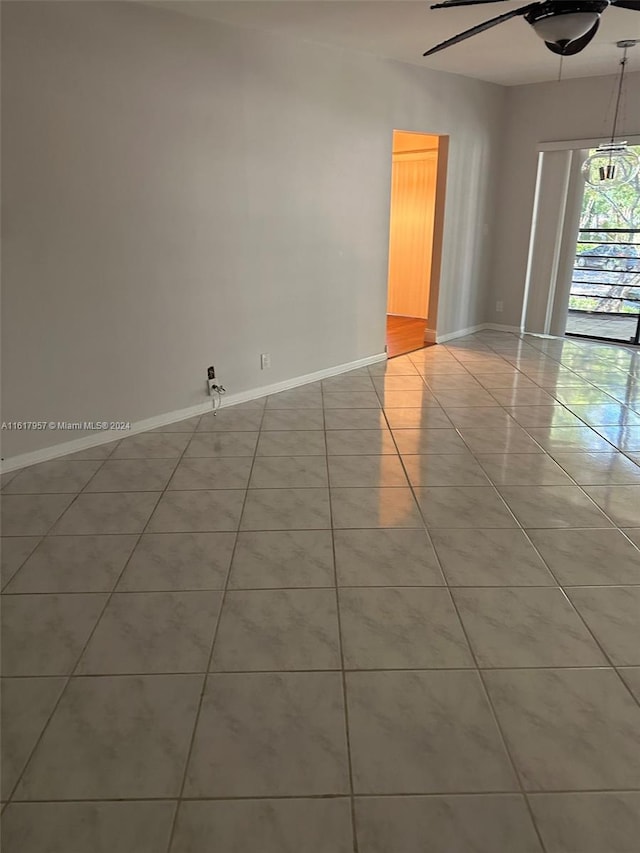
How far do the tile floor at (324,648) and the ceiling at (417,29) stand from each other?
2.48 meters

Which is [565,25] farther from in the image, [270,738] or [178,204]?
[270,738]

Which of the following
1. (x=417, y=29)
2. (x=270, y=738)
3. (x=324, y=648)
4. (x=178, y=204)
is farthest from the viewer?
(x=417, y=29)

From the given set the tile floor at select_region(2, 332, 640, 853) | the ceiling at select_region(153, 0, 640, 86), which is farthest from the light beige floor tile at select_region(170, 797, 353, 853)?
the ceiling at select_region(153, 0, 640, 86)

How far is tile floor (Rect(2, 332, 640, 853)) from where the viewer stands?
1.41m

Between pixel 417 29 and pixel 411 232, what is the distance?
3843 millimetres

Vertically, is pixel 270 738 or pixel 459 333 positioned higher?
pixel 459 333

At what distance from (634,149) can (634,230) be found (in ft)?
2.43

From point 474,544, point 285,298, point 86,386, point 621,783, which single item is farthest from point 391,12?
point 621,783

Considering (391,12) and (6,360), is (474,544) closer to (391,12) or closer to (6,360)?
(6,360)

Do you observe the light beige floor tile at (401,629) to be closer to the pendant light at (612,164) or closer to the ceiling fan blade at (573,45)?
the ceiling fan blade at (573,45)

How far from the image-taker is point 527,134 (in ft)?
20.1

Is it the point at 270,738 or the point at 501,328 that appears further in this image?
the point at 501,328

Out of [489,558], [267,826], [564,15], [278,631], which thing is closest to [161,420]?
[278,631]

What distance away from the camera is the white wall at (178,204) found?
3.05 m
